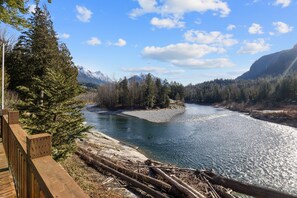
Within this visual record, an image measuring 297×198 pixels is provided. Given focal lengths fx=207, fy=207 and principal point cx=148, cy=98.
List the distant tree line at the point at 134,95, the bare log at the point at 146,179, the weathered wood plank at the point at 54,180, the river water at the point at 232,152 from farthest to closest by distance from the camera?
1. the distant tree line at the point at 134,95
2. the river water at the point at 232,152
3. the bare log at the point at 146,179
4. the weathered wood plank at the point at 54,180

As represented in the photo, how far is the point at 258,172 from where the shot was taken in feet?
47.3

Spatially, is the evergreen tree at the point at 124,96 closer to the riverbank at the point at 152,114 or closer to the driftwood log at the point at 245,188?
the riverbank at the point at 152,114

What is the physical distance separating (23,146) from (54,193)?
4.61ft

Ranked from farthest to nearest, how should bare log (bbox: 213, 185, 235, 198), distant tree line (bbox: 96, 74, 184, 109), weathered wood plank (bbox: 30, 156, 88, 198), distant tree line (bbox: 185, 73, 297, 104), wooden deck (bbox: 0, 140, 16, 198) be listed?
distant tree line (bbox: 185, 73, 297, 104), distant tree line (bbox: 96, 74, 184, 109), bare log (bbox: 213, 185, 235, 198), wooden deck (bbox: 0, 140, 16, 198), weathered wood plank (bbox: 30, 156, 88, 198)

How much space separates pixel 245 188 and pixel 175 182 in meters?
3.29

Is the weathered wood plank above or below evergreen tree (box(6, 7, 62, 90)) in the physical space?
below

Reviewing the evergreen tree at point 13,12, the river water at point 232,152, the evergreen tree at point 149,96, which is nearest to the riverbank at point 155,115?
the evergreen tree at point 149,96

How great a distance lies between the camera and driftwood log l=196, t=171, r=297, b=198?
28.3ft

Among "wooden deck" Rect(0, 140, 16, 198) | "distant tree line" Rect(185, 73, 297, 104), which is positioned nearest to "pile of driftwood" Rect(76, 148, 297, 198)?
"wooden deck" Rect(0, 140, 16, 198)

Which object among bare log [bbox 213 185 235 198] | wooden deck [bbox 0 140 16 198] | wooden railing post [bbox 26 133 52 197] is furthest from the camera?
bare log [bbox 213 185 235 198]

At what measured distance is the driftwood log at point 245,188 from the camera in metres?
8.61

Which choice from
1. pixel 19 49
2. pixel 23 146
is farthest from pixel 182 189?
pixel 19 49

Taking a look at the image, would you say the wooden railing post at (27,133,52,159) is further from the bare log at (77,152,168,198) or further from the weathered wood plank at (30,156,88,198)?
the bare log at (77,152,168,198)

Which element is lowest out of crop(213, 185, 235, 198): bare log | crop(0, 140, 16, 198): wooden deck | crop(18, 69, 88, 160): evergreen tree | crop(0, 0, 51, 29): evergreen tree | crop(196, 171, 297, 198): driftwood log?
crop(213, 185, 235, 198): bare log
